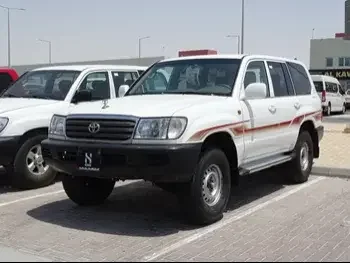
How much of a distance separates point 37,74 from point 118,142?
4445 mm

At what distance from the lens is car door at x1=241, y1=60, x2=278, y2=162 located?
23.0 ft

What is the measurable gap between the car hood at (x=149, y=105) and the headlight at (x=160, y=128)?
0.08 metres

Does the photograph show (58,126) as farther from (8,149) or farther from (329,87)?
(329,87)

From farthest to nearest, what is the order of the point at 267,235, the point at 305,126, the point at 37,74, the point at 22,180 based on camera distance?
the point at 37,74
the point at 305,126
the point at 22,180
the point at 267,235

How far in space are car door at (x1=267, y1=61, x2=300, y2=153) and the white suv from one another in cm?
1

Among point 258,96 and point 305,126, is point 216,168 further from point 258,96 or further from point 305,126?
point 305,126

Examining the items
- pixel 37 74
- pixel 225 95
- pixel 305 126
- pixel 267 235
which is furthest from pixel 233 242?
pixel 37 74

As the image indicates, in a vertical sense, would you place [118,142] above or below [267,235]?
above

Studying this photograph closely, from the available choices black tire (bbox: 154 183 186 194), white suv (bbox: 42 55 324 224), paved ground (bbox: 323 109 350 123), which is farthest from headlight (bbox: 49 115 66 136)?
paved ground (bbox: 323 109 350 123)

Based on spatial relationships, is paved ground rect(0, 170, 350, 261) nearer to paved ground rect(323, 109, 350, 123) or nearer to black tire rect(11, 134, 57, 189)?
black tire rect(11, 134, 57, 189)

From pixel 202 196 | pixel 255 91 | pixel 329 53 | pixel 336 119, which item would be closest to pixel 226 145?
pixel 255 91

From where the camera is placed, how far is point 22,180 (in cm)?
827

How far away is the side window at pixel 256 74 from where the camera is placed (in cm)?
731

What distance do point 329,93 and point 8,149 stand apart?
972 inches
